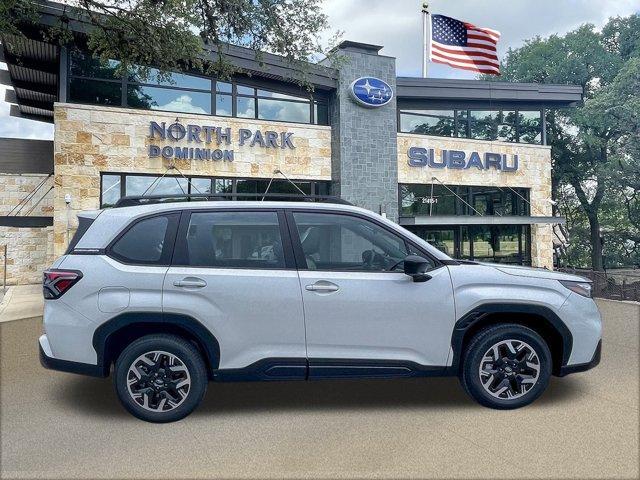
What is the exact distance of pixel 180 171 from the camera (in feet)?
48.8

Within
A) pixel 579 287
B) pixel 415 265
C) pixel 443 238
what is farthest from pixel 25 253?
pixel 579 287

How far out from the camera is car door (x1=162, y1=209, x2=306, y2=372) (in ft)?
13.9

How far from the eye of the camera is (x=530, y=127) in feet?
69.8

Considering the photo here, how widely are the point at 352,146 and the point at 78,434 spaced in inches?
565

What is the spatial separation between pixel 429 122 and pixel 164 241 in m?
16.5

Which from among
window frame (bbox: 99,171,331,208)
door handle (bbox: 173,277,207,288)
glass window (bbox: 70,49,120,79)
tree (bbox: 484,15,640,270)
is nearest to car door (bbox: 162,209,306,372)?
door handle (bbox: 173,277,207,288)

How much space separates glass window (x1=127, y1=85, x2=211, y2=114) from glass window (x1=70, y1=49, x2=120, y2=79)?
2.25 feet

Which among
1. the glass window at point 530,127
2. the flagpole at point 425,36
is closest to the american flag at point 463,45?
the flagpole at point 425,36

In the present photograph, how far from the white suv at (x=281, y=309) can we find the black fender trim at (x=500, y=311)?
0.01 m

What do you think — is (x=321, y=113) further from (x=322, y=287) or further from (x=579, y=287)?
(x=322, y=287)

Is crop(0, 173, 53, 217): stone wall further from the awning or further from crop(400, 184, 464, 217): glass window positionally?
crop(400, 184, 464, 217): glass window

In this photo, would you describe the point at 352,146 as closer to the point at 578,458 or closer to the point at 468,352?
the point at 468,352

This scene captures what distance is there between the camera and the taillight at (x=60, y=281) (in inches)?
166

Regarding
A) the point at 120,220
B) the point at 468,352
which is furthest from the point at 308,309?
the point at 120,220
